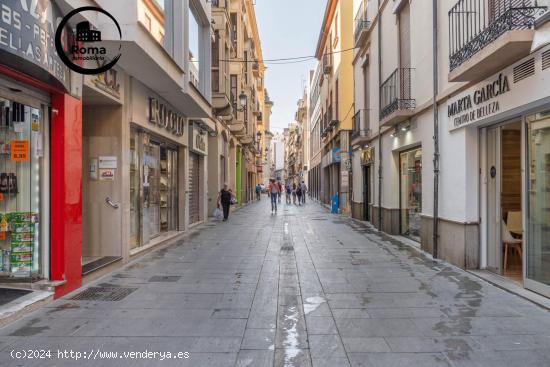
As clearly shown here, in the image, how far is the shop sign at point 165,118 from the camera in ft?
35.1

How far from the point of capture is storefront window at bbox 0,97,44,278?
20.3ft

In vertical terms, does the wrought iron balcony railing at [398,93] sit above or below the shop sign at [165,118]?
above

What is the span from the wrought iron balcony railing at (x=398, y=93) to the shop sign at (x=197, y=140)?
6.51 meters

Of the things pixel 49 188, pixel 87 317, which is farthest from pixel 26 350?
pixel 49 188

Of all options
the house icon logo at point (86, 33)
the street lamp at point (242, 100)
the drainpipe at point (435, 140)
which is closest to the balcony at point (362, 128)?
the drainpipe at point (435, 140)

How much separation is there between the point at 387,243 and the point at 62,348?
9.24 metres

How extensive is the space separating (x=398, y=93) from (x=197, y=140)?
25.1ft

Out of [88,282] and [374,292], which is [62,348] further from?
[374,292]

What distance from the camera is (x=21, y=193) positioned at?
637 centimetres

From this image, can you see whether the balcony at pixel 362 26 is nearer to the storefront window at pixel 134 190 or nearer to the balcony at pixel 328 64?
the storefront window at pixel 134 190

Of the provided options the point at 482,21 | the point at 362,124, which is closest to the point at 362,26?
the point at 362,124

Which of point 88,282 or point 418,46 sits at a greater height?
point 418,46

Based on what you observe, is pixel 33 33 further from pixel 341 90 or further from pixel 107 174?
Result: pixel 341 90

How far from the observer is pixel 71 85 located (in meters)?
6.61
